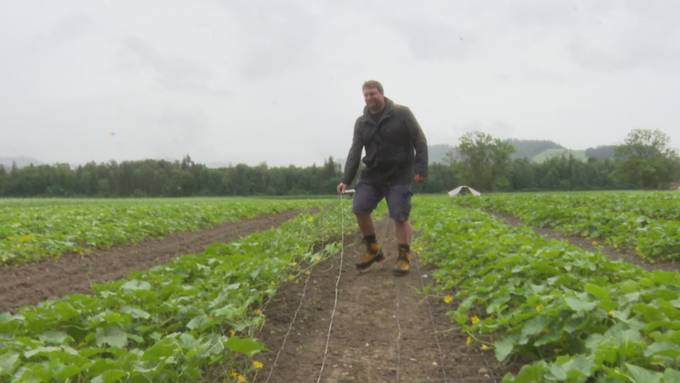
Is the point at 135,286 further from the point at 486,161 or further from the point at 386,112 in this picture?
the point at 486,161

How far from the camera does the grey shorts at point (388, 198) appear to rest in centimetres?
621

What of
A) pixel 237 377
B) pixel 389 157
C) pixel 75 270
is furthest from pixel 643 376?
pixel 75 270

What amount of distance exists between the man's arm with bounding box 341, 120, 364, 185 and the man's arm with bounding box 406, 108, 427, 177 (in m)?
0.65

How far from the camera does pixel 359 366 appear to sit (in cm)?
350

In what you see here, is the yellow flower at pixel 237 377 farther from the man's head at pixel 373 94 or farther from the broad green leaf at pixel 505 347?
the man's head at pixel 373 94

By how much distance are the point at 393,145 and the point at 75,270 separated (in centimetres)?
517

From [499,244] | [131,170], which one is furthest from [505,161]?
[499,244]

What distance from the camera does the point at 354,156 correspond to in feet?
21.3

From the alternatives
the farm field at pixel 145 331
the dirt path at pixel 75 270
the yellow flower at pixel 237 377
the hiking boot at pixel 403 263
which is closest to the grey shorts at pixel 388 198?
the hiking boot at pixel 403 263

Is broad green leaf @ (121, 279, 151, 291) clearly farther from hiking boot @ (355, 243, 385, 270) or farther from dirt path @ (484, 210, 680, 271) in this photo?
dirt path @ (484, 210, 680, 271)

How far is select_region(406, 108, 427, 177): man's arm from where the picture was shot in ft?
20.3

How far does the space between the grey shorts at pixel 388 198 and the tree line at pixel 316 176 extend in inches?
2504

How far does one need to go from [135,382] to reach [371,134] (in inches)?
169

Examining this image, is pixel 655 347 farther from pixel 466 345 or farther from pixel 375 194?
pixel 375 194
